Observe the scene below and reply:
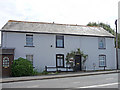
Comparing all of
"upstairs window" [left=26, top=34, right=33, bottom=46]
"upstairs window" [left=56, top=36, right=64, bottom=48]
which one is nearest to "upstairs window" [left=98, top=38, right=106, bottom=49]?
"upstairs window" [left=56, top=36, right=64, bottom=48]

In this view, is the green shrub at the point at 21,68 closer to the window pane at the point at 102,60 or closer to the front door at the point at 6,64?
the front door at the point at 6,64

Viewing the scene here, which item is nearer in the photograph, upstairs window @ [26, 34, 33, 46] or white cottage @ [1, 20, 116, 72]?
white cottage @ [1, 20, 116, 72]

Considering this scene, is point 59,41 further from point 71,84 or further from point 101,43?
point 71,84

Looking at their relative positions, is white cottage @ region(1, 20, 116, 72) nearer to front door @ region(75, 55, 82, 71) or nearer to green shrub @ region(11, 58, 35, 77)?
front door @ region(75, 55, 82, 71)

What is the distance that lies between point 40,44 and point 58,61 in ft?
10.3

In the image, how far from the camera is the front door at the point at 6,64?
1992 cm

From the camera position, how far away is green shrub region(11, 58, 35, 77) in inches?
764

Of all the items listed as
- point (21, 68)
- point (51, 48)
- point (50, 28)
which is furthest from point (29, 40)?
point (21, 68)

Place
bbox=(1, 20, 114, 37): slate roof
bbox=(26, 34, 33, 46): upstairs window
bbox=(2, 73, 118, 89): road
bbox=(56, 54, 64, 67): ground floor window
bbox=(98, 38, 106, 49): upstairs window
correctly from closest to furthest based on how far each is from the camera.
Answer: bbox=(2, 73, 118, 89): road
bbox=(26, 34, 33, 46): upstairs window
bbox=(1, 20, 114, 37): slate roof
bbox=(56, 54, 64, 67): ground floor window
bbox=(98, 38, 106, 49): upstairs window

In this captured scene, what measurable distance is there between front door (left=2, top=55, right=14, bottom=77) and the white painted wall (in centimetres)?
156

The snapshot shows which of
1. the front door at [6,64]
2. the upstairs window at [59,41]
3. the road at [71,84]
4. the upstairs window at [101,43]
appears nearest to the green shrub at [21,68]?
the front door at [6,64]

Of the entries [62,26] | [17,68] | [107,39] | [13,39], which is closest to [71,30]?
[62,26]

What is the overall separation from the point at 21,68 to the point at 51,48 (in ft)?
17.1

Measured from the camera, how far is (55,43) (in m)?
23.6
